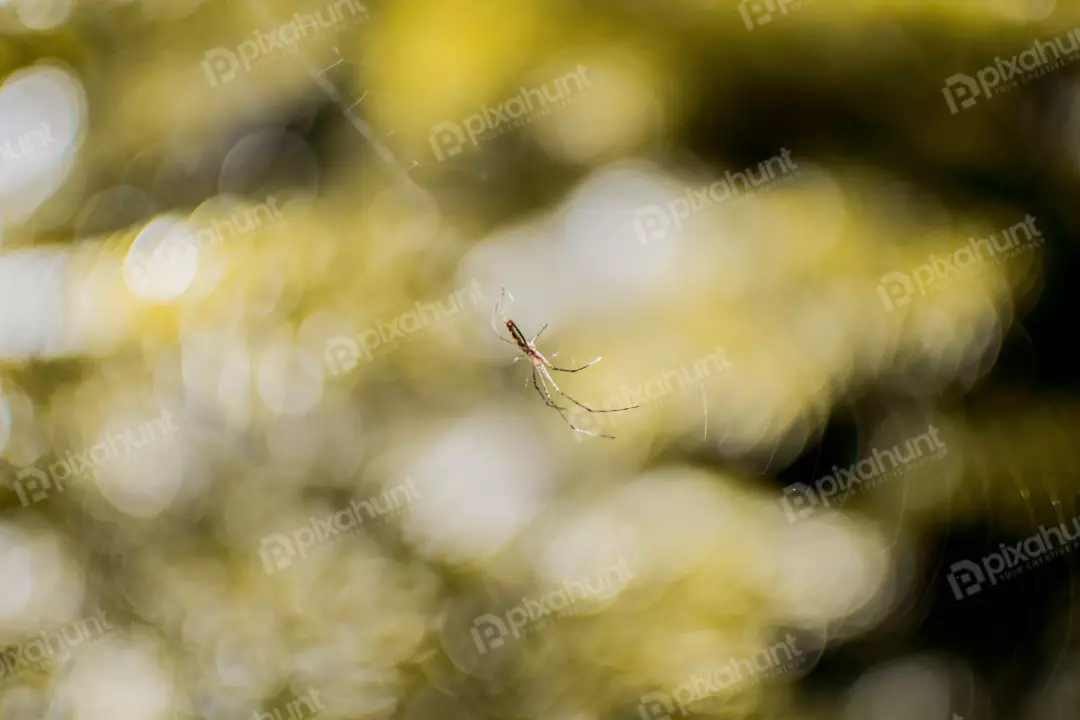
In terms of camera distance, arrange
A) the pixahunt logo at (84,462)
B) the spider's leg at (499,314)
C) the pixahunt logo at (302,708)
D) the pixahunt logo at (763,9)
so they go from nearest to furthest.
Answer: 1. the pixahunt logo at (763,9)
2. the pixahunt logo at (302,708)
3. the spider's leg at (499,314)
4. the pixahunt logo at (84,462)

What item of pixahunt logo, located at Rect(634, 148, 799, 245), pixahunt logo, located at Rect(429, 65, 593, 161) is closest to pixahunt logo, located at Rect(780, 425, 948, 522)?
pixahunt logo, located at Rect(634, 148, 799, 245)

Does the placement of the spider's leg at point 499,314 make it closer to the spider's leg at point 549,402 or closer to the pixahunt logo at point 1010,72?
the spider's leg at point 549,402

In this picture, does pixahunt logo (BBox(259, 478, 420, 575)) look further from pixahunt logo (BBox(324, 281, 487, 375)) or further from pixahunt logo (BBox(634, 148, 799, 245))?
pixahunt logo (BBox(634, 148, 799, 245))

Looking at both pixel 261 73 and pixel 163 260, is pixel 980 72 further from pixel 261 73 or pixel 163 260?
pixel 163 260

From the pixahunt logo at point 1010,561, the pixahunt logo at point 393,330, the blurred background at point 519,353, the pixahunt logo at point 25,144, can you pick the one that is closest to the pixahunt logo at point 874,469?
the blurred background at point 519,353

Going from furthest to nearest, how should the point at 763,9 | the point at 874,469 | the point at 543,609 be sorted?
1. the point at 874,469
2. the point at 543,609
3. the point at 763,9

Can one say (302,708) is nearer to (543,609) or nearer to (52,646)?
(543,609)

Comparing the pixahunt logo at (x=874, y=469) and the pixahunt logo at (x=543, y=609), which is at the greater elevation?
the pixahunt logo at (x=543, y=609)

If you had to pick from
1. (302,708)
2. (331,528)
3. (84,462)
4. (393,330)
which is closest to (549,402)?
(393,330)

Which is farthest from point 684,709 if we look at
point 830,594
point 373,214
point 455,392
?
point 373,214
